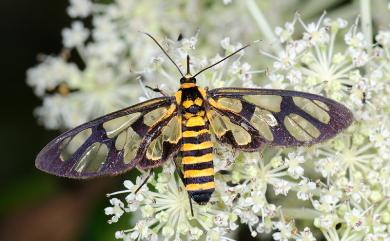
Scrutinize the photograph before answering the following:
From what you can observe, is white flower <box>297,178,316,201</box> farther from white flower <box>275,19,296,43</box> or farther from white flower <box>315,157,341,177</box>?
white flower <box>275,19,296,43</box>

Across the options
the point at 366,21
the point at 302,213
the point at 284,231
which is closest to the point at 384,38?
the point at 366,21

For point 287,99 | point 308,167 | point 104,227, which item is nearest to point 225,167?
point 287,99

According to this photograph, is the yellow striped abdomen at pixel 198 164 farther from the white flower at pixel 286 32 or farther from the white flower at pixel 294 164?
the white flower at pixel 286 32

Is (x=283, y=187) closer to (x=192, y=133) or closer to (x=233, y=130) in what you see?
(x=233, y=130)

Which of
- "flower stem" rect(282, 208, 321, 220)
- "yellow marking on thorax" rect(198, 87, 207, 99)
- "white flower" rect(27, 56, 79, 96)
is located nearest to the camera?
"yellow marking on thorax" rect(198, 87, 207, 99)

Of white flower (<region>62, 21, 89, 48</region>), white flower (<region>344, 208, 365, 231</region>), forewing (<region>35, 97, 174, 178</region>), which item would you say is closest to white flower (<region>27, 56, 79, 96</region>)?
white flower (<region>62, 21, 89, 48</region>)

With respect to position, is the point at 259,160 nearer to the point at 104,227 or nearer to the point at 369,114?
the point at 369,114
